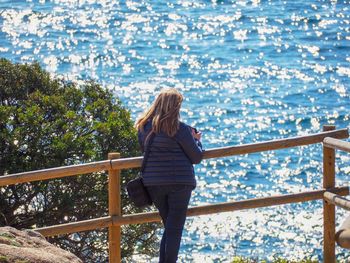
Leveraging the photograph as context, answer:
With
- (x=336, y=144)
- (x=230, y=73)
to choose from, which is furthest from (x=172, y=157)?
(x=230, y=73)

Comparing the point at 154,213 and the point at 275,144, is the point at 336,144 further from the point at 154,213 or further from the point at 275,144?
the point at 154,213

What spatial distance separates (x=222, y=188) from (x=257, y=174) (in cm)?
159

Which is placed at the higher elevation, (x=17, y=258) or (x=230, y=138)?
(x=17, y=258)

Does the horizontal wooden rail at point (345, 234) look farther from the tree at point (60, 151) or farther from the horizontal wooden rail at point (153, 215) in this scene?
the tree at point (60, 151)

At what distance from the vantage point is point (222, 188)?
27.2m

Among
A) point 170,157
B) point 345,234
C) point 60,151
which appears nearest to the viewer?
point 345,234

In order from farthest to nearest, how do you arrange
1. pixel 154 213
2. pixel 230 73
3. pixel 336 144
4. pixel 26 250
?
pixel 230 73 → pixel 154 213 → pixel 336 144 → pixel 26 250

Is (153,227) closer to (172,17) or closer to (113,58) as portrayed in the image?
(113,58)

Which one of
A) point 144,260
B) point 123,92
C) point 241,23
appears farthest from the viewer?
point 241,23

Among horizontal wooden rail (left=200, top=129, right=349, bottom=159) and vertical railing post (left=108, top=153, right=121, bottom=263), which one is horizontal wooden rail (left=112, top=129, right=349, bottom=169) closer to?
horizontal wooden rail (left=200, top=129, right=349, bottom=159)

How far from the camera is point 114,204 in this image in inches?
364

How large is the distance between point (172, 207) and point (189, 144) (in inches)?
20.2

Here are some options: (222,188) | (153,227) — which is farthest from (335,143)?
(222,188)

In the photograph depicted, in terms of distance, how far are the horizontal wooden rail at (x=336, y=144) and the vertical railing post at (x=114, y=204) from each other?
1750 millimetres
